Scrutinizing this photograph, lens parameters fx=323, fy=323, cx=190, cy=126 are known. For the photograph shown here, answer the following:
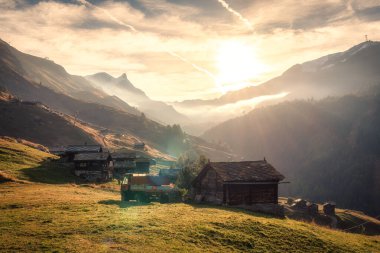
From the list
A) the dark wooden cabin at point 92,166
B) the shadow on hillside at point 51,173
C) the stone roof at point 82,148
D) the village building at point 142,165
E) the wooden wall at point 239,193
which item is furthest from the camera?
the village building at point 142,165

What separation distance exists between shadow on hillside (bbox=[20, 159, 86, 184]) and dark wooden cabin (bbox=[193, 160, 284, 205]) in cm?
3246

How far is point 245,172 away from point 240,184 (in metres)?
2.69

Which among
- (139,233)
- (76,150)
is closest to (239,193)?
(139,233)

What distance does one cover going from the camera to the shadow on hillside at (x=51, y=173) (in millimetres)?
62219

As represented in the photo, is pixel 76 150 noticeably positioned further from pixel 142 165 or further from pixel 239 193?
pixel 239 193

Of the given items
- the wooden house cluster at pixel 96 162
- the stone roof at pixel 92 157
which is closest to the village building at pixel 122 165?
the wooden house cluster at pixel 96 162

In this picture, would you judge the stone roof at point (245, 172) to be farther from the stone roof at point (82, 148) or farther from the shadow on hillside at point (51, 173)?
the stone roof at point (82, 148)

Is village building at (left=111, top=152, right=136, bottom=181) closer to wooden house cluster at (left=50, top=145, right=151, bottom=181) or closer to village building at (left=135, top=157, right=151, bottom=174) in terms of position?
wooden house cluster at (left=50, top=145, right=151, bottom=181)

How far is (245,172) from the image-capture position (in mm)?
49406

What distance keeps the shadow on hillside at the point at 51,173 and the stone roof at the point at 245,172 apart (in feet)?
106

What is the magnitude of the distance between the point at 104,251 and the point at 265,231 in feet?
47.7

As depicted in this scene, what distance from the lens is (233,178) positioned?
47250 millimetres

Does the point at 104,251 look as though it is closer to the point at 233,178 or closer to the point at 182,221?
the point at 182,221

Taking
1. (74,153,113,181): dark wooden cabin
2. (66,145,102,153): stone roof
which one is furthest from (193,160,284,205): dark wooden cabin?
(66,145,102,153): stone roof
